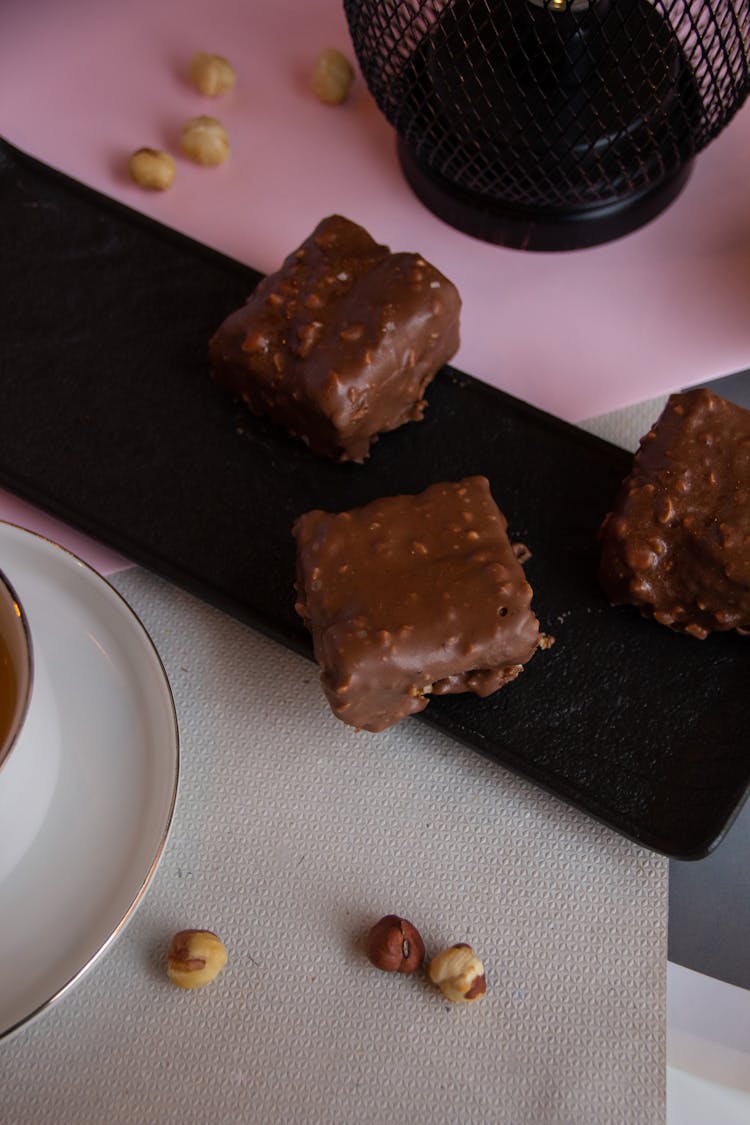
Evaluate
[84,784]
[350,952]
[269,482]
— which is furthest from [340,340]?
[350,952]

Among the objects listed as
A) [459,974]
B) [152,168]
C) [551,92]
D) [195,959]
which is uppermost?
[551,92]

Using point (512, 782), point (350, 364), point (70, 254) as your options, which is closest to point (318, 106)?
point (70, 254)

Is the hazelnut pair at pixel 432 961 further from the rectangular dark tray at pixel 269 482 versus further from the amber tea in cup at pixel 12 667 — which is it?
the amber tea in cup at pixel 12 667

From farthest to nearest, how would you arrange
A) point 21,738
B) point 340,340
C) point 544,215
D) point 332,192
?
point 332,192, point 544,215, point 340,340, point 21,738

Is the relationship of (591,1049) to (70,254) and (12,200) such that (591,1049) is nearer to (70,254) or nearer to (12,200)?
(70,254)

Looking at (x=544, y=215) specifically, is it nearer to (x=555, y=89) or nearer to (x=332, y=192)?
(x=555, y=89)

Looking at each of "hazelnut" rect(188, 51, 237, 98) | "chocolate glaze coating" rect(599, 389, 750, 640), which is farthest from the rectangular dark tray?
"hazelnut" rect(188, 51, 237, 98)

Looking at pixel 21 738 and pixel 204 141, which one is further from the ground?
pixel 204 141
